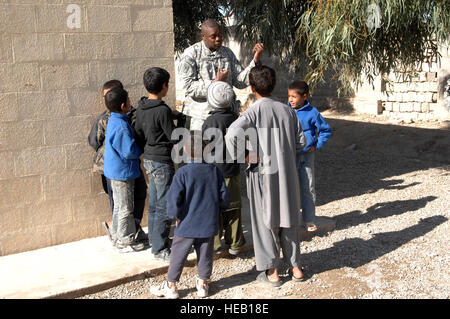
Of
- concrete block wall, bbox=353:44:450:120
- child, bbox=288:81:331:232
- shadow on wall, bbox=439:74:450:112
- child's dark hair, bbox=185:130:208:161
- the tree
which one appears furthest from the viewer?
concrete block wall, bbox=353:44:450:120

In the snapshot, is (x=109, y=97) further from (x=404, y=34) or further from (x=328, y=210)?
(x=404, y=34)

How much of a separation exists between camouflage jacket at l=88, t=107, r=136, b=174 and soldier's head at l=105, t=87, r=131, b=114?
186mm

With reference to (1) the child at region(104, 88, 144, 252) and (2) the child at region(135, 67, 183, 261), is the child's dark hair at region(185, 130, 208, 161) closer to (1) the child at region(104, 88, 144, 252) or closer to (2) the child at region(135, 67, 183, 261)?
(2) the child at region(135, 67, 183, 261)

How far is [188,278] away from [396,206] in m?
2.95

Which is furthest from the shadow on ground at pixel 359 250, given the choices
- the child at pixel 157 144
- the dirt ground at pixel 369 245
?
the child at pixel 157 144

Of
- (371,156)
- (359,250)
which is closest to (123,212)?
(359,250)

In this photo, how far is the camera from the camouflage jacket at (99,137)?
4.28 m

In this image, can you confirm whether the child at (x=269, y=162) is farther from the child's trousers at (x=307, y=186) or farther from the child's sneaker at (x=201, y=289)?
the child's trousers at (x=307, y=186)

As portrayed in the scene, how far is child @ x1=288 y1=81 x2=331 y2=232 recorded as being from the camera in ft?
15.3

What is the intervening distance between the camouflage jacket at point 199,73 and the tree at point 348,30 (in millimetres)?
Answer: 1470

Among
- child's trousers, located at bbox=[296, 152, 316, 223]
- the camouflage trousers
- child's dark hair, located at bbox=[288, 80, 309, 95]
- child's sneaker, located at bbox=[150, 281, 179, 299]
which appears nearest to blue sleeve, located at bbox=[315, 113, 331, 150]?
child's trousers, located at bbox=[296, 152, 316, 223]

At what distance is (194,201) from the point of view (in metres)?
3.40

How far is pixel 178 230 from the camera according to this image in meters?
3.46

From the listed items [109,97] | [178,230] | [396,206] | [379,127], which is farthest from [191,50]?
[379,127]
